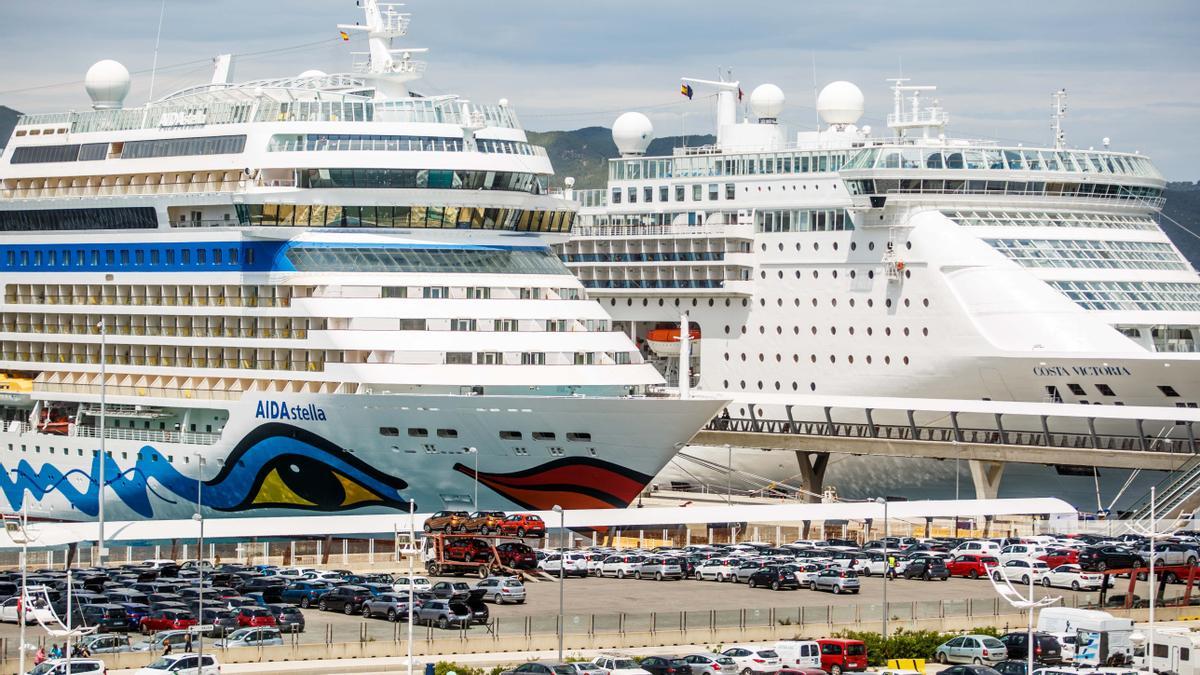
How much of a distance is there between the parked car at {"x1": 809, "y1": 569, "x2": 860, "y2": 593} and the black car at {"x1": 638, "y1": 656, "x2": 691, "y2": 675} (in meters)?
10.6

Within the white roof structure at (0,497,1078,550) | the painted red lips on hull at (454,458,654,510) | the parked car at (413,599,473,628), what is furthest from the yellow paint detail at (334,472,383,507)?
the parked car at (413,599,473,628)

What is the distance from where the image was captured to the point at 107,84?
62.2m

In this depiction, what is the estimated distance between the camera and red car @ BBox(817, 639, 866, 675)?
36.4 m

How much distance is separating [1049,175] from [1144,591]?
2155 centimetres

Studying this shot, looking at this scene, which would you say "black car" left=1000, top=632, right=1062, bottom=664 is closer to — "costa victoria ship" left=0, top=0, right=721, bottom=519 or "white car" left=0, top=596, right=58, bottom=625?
"costa victoria ship" left=0, top=0, right=721, bottom=519

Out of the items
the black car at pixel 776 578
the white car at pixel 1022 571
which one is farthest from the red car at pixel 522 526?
the white car at pixel 1022 571

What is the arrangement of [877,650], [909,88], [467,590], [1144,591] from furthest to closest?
[909,88] < [1144,591] < [467,590] < [877,650]

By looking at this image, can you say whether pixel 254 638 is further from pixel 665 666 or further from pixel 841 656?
pixel 841 656

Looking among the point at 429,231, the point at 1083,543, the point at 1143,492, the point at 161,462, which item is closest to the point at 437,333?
the point at 429,231

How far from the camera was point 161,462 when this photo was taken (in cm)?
5497

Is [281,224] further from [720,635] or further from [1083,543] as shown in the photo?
[1083,543]

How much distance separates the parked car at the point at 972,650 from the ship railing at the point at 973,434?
68.8ft

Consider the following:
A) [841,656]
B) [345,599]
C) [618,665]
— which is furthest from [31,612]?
[841,656]

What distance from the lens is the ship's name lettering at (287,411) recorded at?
5088 cm
